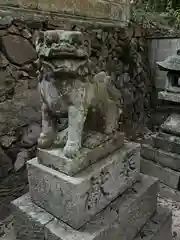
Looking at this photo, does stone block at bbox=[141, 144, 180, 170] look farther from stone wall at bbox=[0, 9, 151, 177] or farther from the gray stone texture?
the gray stone texture

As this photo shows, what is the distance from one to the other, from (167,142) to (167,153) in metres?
0.10

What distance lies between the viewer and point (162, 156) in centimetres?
236

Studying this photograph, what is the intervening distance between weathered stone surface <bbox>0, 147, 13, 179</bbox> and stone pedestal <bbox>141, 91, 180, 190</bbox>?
1327 mm

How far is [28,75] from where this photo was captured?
97.3 inches

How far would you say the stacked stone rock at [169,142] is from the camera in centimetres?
224

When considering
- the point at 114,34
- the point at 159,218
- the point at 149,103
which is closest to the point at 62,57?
the point at 159,218

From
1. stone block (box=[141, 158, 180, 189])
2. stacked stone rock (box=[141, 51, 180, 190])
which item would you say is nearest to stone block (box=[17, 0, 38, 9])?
stacked stone rock (box=[141, 51, 180, 190])

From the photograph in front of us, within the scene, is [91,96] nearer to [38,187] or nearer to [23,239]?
[38,187]

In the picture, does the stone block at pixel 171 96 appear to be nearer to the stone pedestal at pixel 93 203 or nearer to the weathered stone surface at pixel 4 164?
the stone pedestal at pixel 93 203

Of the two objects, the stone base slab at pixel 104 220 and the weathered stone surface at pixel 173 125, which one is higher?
the weathered stone surface at pixel 173 125

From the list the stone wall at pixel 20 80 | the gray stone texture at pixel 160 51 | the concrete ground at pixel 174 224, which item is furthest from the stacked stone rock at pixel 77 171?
the gray stone texture at pixel 160 51

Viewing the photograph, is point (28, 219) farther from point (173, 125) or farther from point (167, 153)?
point (173, 125)

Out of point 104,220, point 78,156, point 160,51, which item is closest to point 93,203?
point 104,220

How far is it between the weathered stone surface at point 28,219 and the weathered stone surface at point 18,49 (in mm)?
1397
